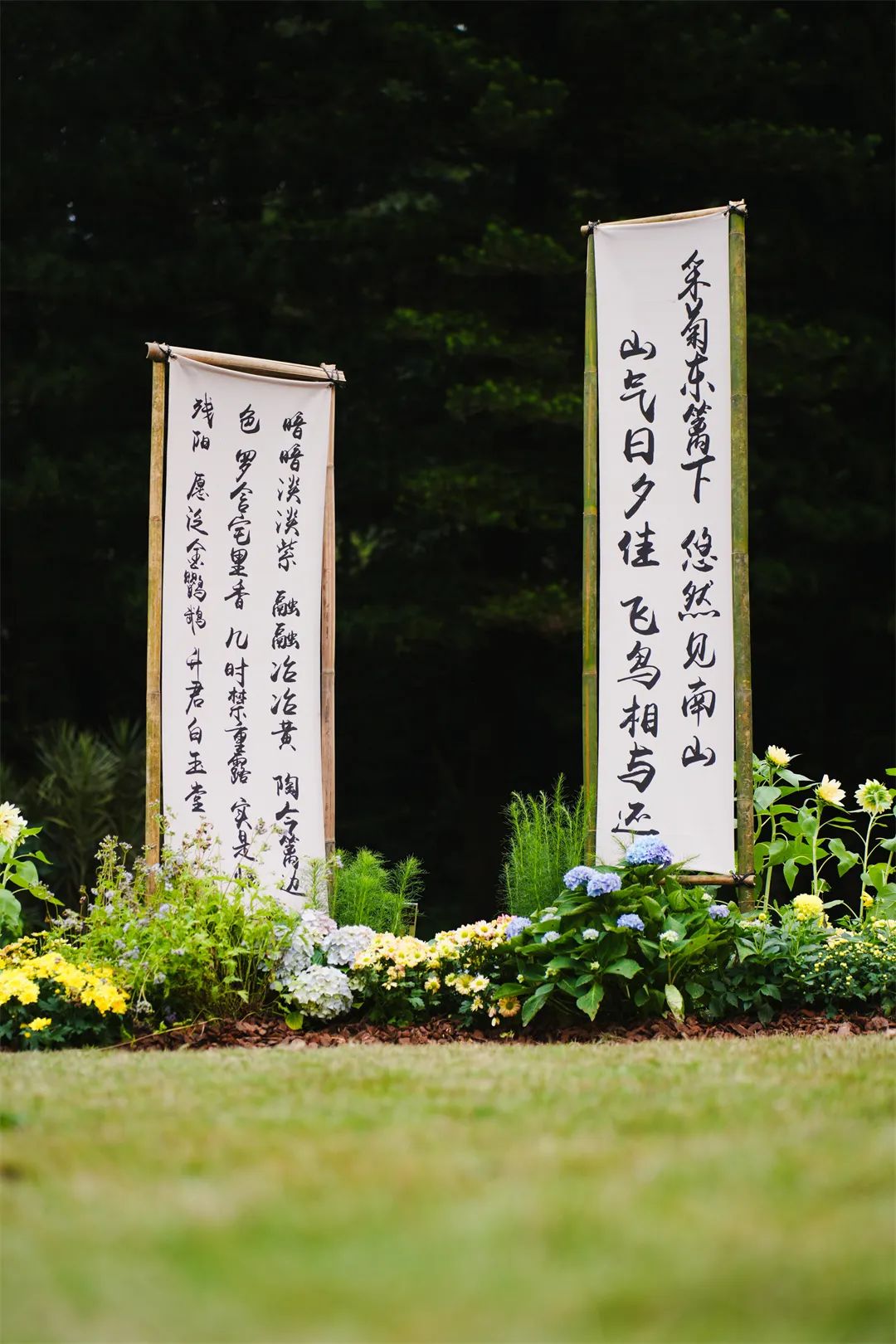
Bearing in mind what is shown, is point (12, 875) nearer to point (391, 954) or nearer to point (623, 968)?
point (391, 954)

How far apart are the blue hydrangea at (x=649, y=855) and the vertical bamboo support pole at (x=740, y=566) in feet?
1.74

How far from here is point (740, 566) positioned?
6.32 metres

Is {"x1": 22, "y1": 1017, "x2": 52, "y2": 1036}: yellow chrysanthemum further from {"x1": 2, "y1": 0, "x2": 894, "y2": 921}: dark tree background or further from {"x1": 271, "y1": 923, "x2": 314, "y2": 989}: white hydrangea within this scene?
{"x1": 2, "y1": 0, "x2": 894, "y2": 921}: dark tree background

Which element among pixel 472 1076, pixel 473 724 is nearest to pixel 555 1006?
pixel 472 1076

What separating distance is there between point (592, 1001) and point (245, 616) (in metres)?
2.67

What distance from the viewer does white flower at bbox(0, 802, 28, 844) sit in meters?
6.54

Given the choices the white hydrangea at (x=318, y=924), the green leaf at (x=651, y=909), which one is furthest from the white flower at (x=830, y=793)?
the white hydrangea at (x=318, y=924)

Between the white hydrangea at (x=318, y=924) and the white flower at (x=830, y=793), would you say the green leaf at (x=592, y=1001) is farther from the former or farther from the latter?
the white flower at (x=830, y=793)

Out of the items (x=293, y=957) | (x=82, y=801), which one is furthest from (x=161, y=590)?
(x=82, y=801)

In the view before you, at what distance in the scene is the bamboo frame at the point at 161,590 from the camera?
682 cm

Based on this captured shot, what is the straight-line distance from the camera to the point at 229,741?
22.5 ft

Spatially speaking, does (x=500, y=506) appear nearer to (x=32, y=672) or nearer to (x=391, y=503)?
(x=391, y=503)

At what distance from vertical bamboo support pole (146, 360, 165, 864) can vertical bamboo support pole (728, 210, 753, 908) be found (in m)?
2.71

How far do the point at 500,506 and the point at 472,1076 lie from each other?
879 centimetres
